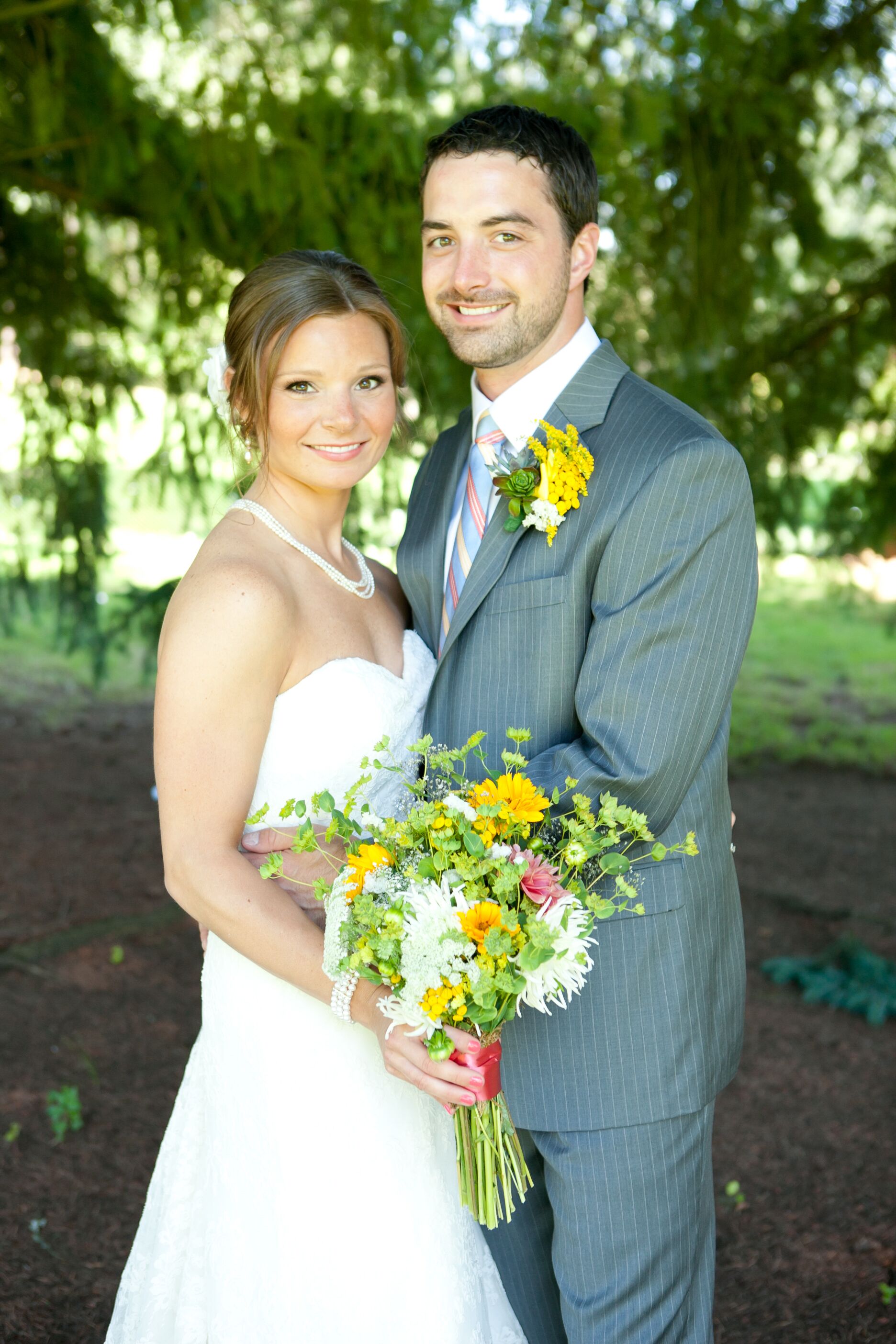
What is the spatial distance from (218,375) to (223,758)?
2.90 feet

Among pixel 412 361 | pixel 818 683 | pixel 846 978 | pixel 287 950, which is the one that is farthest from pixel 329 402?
pixel 818 683

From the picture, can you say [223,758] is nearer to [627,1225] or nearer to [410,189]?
[627,1225]

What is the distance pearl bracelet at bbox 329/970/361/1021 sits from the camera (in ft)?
6.67

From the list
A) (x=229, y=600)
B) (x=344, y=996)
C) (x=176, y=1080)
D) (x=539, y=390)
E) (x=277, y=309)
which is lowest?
(x=176, y=1080)

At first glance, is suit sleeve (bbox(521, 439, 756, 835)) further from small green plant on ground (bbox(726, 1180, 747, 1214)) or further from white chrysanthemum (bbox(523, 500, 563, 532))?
small green plant on ground (bbox(726, 1180, 747, 1214))

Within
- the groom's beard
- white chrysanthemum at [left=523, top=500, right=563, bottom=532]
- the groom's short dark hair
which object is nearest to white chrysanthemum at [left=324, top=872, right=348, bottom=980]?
white chrysanthemum at [left=523, top=500, right=563, bottom=532]

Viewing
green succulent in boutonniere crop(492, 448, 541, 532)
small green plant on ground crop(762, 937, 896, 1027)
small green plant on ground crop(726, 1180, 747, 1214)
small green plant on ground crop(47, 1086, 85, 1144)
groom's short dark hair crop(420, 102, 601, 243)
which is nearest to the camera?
green succulent in boutonniere crop(492, 448, 541, 532)

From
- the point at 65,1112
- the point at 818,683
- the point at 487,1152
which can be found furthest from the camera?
the point at 818,683

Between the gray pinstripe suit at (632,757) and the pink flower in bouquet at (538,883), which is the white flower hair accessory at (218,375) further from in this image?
the pink flower in bouquet at (538,883)

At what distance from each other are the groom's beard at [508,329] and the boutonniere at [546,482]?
0.74 feet

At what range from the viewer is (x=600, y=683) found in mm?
2035

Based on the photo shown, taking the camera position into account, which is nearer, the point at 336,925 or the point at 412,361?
the point at 336,925

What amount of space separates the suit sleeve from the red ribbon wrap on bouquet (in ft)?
1.42

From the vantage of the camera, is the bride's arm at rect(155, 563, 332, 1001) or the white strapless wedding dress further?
the white strapless wedding dress
